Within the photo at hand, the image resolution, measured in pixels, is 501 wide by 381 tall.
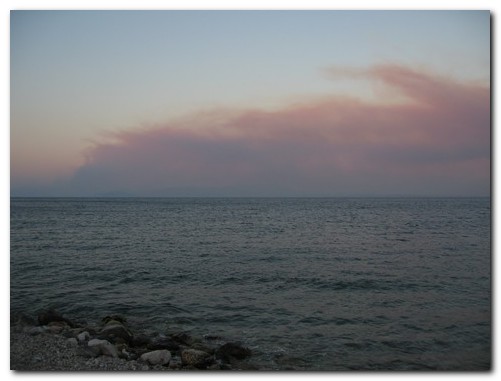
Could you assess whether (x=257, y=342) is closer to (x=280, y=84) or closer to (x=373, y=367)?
(x=373, y=367)

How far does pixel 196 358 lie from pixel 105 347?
126 centimetres

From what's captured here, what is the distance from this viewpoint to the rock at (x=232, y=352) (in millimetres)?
5336

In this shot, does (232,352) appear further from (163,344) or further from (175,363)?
(163,344)

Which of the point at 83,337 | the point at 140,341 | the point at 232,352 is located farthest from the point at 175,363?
the point at 83,337

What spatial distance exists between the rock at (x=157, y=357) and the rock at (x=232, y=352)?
70 cm

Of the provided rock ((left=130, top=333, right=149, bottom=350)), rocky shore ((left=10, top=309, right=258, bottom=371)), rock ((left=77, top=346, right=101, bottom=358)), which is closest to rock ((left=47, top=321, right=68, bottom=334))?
rocky shore ((left=10, top=309, right=258, bottom=371))

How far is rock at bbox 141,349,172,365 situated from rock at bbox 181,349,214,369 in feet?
0.69

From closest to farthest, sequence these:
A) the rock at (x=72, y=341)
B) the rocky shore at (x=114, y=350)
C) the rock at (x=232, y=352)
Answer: the rocky shore at (x=114, y=350) → the rock at (x=232, y=352) → the rock at (x=72, y=341)

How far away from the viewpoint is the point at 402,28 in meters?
5.66

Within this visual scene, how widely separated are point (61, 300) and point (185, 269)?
3.13m

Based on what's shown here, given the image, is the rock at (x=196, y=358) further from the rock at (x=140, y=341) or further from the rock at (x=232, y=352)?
A: the rock at (x=140, y=341)

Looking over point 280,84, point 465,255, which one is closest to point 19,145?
point 280,84

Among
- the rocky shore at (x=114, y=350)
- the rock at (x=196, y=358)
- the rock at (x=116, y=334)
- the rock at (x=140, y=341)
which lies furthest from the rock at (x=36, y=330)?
the rock at (x=196, y=358)

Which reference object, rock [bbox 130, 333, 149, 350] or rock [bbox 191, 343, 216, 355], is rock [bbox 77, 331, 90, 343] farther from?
rock [bbox 191, 343, 216, 355]
